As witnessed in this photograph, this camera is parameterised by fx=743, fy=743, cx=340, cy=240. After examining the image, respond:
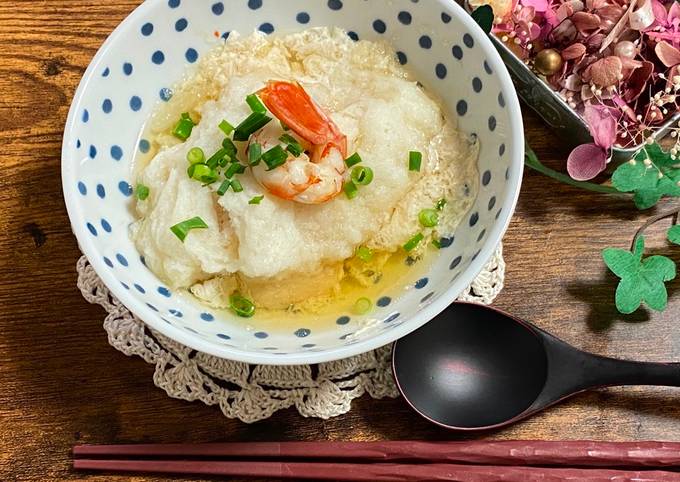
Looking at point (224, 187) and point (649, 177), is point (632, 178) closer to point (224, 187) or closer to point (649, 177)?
point (649, 177)

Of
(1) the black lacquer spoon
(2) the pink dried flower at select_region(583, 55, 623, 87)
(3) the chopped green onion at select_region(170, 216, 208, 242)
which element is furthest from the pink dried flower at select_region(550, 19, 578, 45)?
(3) the chopped green onion at select_region(170, 216, 208, 242)

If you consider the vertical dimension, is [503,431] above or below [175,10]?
below

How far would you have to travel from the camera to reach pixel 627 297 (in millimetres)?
1930

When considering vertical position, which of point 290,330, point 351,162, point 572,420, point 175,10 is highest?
point 175,10

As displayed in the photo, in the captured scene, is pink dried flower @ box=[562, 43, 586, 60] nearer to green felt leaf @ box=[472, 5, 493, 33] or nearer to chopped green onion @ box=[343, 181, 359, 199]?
green felt leaf @ box=[472, 5, 493, 33]

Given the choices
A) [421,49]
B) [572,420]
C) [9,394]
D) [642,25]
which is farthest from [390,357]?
[642,25]

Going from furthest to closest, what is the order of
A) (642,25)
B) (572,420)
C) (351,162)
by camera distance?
(642,25) < (572,420) < (351,162)

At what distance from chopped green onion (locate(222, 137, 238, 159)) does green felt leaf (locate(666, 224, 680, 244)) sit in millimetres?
1159

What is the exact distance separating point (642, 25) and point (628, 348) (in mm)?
883

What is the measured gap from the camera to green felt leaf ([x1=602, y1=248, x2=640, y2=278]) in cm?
195

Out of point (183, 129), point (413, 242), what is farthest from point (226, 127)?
point (413, 242)

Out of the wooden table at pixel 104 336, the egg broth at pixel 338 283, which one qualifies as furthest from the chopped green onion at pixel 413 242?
the wooden table at pixel 104 336

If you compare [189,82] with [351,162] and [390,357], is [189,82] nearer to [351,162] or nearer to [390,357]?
[351,162]

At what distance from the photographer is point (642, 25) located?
204cm
